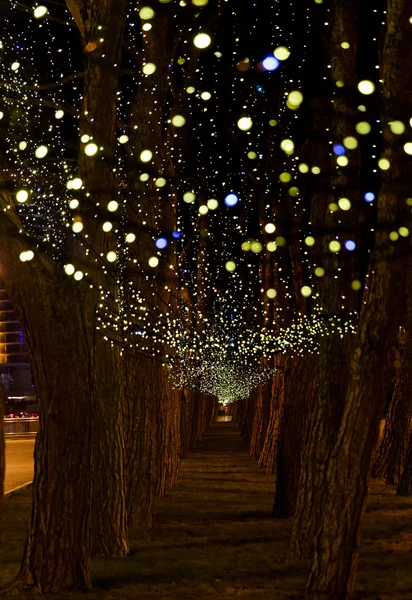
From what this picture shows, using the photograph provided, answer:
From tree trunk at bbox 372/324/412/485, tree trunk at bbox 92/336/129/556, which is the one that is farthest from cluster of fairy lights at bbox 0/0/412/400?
tree trunk at bbox 372/324/412/485

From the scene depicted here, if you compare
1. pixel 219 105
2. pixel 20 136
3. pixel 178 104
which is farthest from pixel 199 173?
pixel 20 136

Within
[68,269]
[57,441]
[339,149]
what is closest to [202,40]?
[68,269]

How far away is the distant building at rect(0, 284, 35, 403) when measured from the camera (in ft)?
467

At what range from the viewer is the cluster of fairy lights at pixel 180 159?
961 centimetres

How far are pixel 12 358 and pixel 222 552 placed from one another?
445 ft

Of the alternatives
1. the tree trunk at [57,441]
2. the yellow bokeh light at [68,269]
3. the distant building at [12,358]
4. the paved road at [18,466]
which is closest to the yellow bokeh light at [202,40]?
→ the yellow bokeh light at [68,269]

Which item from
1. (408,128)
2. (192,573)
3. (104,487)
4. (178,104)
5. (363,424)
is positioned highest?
(178,104)

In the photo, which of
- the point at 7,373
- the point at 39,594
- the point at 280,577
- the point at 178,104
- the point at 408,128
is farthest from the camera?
the point at 7,373

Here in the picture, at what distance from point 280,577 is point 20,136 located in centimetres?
786

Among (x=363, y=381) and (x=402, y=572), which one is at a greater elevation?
(x=363, y=381)

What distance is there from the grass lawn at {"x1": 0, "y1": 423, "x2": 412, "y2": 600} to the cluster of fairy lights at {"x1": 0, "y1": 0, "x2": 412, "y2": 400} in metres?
2.65

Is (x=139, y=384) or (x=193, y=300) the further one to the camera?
(x=193, y=300)

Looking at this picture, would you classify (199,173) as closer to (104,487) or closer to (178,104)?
(178,104)

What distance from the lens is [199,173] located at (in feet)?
102
